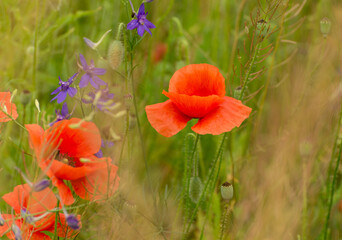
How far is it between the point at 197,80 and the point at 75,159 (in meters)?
0.18

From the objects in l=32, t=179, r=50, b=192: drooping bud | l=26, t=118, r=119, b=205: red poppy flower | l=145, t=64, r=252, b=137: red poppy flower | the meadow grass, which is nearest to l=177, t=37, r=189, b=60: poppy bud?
the meadow grass

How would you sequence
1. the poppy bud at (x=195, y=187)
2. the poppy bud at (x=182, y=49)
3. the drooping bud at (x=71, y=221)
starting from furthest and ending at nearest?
the poppy bud at (x=182, y=49)
the poppy bud at (x=195, y=187)
the drooping bud at (x=71, y=221)

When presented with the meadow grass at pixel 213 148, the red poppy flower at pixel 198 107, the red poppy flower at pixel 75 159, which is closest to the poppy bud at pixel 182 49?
the meadow grass at pixel 213 148

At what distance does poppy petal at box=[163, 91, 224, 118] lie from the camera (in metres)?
0.55

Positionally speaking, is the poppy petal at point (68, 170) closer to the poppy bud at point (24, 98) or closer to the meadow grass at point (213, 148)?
the meadow grass at point (213, 148)

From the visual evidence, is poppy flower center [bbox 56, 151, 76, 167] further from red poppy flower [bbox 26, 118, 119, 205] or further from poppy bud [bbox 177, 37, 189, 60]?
poppy bud [bbox 177, 37, 189, 60]

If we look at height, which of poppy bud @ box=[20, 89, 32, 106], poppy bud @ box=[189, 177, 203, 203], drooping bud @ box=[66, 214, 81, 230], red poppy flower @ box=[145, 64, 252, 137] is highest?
red poppy flower @ box=[145, 64, 252, 137]

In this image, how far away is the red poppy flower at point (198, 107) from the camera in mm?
556

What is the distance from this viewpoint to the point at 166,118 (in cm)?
58

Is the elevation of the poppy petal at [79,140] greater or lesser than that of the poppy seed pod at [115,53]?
lesser

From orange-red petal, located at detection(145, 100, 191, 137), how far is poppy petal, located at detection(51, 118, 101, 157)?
70 mm

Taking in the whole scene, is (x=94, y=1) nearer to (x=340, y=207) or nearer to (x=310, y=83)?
(x=310, y=83)

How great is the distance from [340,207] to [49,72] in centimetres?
84

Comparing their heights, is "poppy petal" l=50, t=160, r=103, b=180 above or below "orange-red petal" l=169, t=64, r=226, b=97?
below
